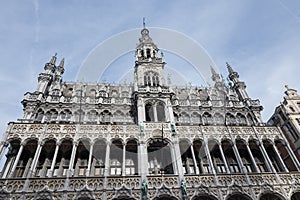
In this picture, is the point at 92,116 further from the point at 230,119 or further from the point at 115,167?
the point at 230,119

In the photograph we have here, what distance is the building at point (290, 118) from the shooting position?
75.8 ft

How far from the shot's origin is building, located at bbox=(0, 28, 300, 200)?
650 inches

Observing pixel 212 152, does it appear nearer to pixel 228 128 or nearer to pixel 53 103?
pixel 228 128

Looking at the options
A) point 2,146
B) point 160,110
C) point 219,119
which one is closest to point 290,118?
point 219,119

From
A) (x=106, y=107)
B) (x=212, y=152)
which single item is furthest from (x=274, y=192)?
(x=106, y=107)

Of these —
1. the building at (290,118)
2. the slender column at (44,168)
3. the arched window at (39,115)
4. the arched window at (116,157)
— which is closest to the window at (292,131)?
the building at (290,118)

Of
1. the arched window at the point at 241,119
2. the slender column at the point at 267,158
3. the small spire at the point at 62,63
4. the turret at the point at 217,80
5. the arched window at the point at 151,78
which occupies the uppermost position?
the small spire at the point at 62,63

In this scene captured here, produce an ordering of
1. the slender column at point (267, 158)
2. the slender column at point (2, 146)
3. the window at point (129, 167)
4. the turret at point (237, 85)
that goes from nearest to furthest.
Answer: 1. the slender column at point (2, 146)
2. the slender column at point (267, 158)
3. the window at point (129, 167)
4. the turret at point (237, 85)

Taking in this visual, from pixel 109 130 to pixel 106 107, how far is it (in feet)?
19.4

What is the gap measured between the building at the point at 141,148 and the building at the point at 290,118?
78.6 inches

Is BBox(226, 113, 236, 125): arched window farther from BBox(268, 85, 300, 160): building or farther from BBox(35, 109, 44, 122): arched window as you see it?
BBox(35, 109, 44, 122): arched window

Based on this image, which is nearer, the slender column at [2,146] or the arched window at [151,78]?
the slender column at [2,146]

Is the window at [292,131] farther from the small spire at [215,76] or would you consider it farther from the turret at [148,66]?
the turret at [148,66]

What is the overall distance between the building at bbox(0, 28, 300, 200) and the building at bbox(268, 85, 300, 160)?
1995 millimetres
